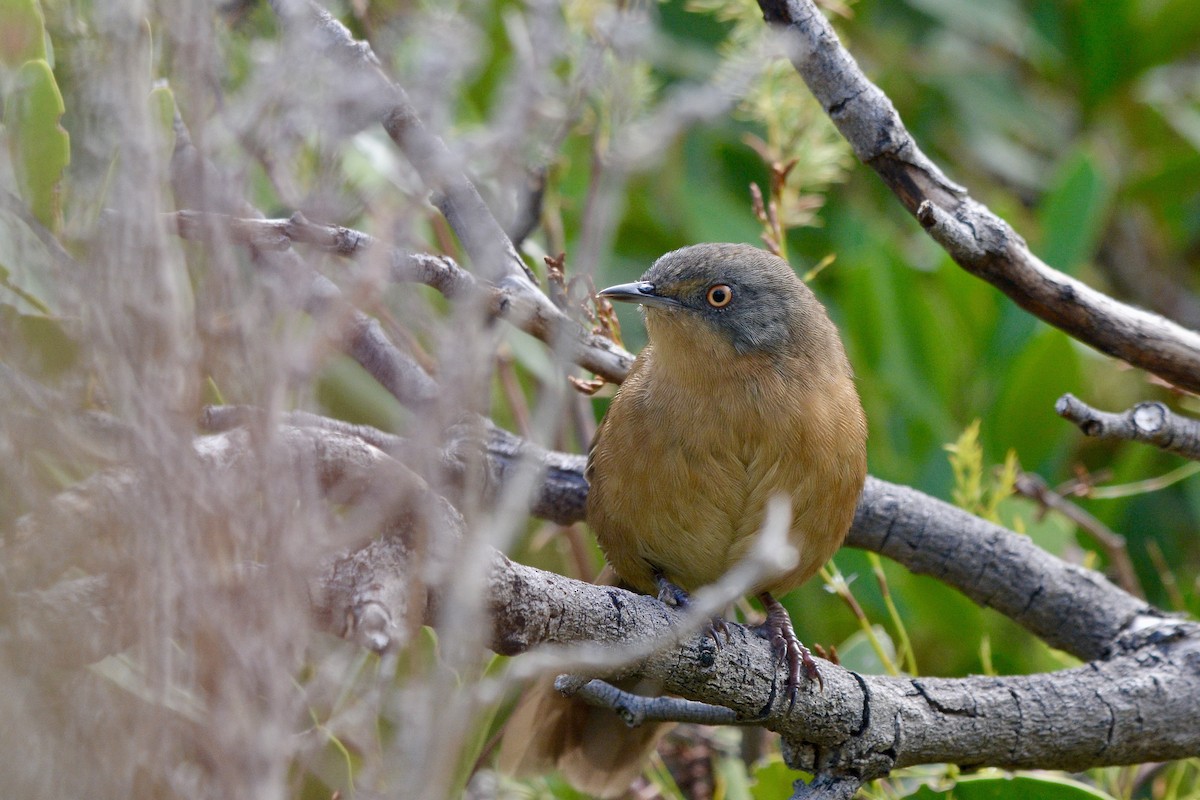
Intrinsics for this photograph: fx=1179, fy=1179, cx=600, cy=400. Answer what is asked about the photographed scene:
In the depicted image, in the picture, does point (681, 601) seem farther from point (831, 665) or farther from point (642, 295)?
point (642, 295)

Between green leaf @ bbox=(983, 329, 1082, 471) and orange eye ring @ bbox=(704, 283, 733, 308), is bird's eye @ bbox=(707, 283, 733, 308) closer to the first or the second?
orange eye ring @ bbox=(704, 283, 733, 308)

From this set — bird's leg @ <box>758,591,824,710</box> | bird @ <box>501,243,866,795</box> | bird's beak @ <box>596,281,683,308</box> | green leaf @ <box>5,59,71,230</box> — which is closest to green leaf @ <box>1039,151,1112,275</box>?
bird @ <box>501,243,866,795</box>

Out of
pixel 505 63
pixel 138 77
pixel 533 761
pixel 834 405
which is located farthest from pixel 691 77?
pixel 138 77

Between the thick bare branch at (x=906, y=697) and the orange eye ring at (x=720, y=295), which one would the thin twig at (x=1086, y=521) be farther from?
the orange eye ring at (x=720, y=295)

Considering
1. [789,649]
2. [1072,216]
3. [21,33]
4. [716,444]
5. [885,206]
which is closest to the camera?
[21,33]

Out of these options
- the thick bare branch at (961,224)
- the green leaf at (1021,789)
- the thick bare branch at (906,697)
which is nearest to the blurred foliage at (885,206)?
the green leaf at (1021,789)

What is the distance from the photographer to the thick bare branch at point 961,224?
3109mm

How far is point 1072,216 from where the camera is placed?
16.2 ft

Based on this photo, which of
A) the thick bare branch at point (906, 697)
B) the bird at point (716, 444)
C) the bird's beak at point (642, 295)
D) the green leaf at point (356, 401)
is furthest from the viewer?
the green leaf at point (356, 401)

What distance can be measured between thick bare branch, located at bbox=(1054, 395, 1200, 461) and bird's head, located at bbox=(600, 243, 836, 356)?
884mm

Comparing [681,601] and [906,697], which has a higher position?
[906,697]

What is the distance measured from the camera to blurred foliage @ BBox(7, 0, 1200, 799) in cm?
294

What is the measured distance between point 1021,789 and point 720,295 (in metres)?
1.64

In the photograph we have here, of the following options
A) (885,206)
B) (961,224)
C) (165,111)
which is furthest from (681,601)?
(885,206)
